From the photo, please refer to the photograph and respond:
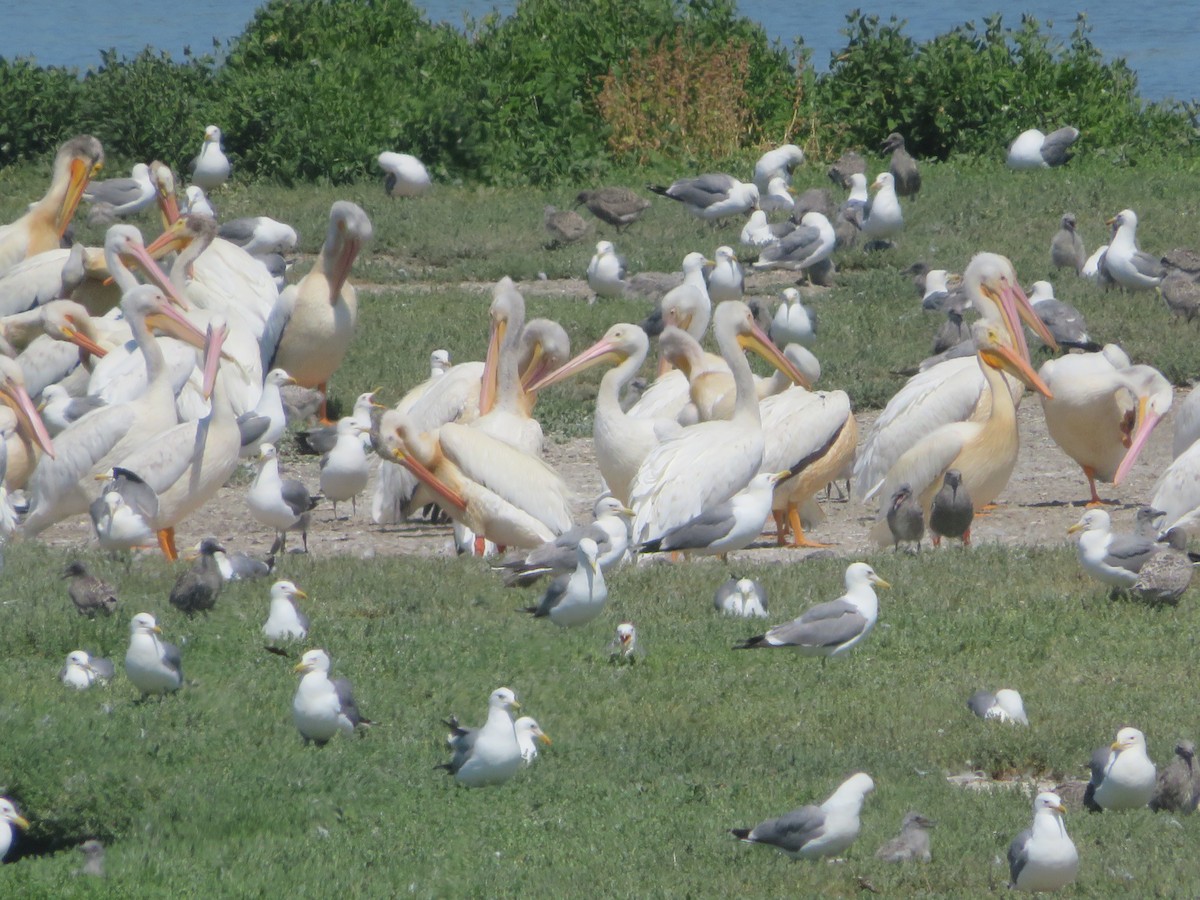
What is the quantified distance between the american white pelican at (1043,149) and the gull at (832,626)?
12450mm

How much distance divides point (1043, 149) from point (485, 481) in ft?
35.9

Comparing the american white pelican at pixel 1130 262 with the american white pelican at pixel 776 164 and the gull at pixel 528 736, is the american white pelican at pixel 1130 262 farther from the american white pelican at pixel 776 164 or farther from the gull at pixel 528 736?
the gull at pixel 528 736

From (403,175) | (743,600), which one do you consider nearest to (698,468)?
(743,600)

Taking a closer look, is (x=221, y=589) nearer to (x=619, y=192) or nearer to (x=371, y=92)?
(x=619, y=192)

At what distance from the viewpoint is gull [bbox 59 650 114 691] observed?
6930mm

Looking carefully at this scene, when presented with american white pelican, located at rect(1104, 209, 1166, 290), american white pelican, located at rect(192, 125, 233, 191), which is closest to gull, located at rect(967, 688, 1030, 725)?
american white pelican, located at rect(1104, 209, 1166, 290)

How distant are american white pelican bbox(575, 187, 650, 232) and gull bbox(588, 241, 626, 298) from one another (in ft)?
7.16

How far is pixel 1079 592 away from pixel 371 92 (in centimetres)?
1296

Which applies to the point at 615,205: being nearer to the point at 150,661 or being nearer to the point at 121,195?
the point at 121,195

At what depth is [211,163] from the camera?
18031 millimetres

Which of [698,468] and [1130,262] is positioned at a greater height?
[1130,262]

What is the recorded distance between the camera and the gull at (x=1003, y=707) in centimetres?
662

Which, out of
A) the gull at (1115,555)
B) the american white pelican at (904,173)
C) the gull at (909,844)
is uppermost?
the american white pelican at (904,173)

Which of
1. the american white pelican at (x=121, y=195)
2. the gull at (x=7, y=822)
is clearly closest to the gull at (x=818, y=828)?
the gull at (x=7, y=822)
